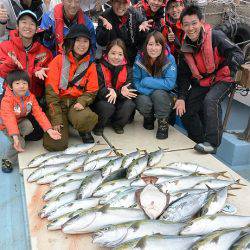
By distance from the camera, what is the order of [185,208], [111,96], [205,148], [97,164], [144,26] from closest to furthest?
[185,208] → [97,164] → [205,148] → [111,96] → [144,26]

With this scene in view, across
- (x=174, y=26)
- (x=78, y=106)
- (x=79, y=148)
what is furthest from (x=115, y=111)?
(x=174, y=26)

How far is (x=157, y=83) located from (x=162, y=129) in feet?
2.06

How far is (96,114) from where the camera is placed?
4.58 meters

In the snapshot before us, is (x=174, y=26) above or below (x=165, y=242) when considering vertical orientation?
above

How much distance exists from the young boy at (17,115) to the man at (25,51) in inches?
10.4

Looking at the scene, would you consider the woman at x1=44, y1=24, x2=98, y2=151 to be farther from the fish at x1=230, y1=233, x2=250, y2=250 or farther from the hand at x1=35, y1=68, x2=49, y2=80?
the fish at x1=230, y1=233, x2=250, y2=250

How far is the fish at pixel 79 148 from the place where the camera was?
165 inches

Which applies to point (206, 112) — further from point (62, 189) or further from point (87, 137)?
point (62, 189)

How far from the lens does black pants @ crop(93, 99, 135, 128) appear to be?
469 centimetres

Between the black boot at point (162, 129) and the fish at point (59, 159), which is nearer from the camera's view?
the fish at point (59, 159)

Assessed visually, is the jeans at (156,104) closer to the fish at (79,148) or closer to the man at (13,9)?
the fish at (79,148)

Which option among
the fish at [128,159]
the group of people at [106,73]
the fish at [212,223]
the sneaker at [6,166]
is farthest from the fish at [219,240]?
the sneaker at [6,166]

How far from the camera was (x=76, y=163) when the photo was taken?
3881mm

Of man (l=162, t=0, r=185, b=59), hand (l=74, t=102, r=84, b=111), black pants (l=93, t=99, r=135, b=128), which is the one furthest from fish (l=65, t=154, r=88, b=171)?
man (l=162, t=0, r=185, b=59)
